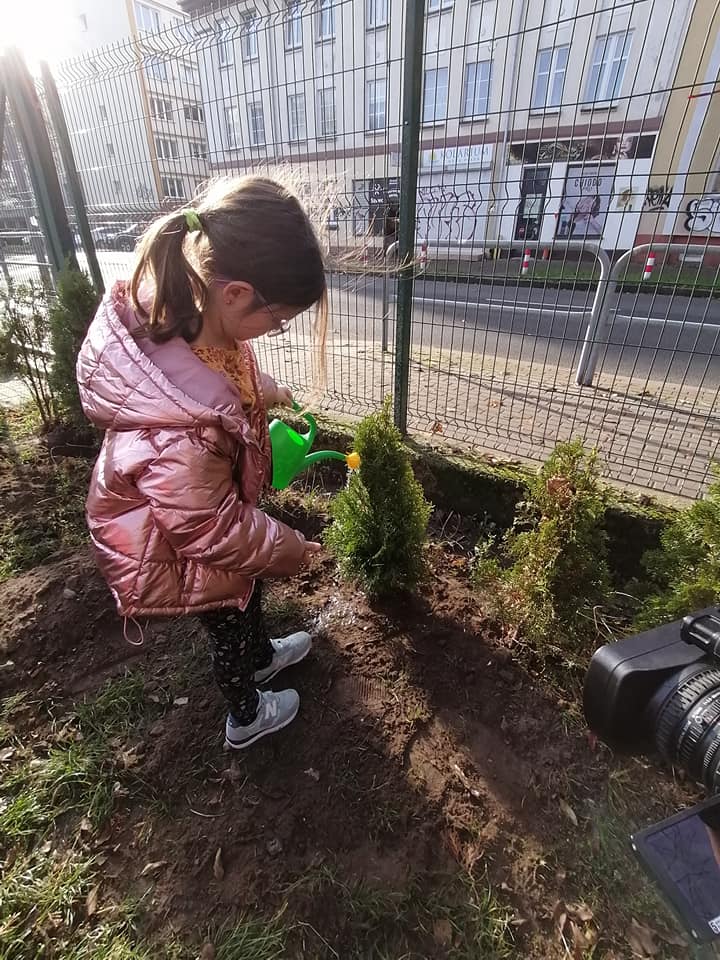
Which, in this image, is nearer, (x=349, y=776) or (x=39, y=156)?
(x=349, y=776)

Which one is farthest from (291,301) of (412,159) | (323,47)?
(323,47)

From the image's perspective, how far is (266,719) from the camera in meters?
1.76

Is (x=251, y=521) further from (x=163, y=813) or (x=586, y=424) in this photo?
(x=586, y=424)

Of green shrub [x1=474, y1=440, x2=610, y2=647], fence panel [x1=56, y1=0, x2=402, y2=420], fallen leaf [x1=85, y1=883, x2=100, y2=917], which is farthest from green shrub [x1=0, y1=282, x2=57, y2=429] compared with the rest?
green shrub [x1=474, y1=440, x2=610, y2=647]

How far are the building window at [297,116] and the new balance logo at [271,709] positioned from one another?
3050mm

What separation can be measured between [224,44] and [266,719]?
3.87 metres

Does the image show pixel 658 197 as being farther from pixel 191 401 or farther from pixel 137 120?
pixel 137 120

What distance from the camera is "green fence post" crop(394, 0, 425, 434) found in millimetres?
2256

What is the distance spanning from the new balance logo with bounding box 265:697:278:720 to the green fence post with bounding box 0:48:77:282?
4.00 metres

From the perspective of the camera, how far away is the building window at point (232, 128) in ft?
10.9

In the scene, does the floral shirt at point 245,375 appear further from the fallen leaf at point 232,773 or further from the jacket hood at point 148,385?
the fallen leaf at point 232,773

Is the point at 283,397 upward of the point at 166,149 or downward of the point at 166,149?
downward

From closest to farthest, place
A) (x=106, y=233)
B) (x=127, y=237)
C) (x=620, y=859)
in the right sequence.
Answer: (x=620, y=859)
(x=127, y=237)
(x=106, y=233)

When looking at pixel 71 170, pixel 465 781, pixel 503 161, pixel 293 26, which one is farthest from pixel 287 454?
pixel 71 170
